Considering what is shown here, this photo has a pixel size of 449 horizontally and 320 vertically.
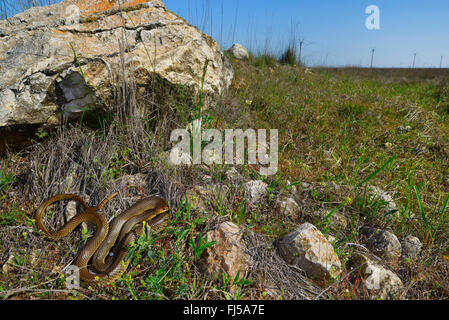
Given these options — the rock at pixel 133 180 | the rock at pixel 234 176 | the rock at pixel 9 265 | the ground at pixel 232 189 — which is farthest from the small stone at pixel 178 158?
the rock at pixel 9 265

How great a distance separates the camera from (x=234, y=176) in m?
3.05

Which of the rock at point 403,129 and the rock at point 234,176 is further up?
the rock at point 403,129

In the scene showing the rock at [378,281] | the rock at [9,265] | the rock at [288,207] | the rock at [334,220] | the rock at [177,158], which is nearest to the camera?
the rock at [378,281]

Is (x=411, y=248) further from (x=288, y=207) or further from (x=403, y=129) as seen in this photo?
(x=403, y=129)

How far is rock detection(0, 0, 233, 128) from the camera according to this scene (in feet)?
9.53

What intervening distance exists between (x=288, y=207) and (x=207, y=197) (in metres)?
0.84

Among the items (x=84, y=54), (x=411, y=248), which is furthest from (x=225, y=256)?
(x=84, y=54)

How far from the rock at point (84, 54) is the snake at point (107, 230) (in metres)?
1.13

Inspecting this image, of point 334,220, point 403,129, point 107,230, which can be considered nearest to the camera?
point 107,230

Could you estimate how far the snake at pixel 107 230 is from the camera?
88.3 inches

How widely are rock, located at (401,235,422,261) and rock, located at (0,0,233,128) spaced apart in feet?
9.44

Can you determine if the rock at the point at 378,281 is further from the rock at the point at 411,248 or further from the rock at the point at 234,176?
the rock at the point at 234,176

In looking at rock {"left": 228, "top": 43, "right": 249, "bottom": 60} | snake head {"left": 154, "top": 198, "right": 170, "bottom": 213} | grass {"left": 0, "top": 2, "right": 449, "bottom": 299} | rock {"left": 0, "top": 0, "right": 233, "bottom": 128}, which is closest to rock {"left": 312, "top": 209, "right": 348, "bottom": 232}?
grass {"left": 0, "top": 2, "right": 449, "bottom": 299}

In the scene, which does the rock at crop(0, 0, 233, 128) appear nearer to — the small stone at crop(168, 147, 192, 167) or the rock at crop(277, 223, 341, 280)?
the small stone at crop(168, 147, 192, 167)
